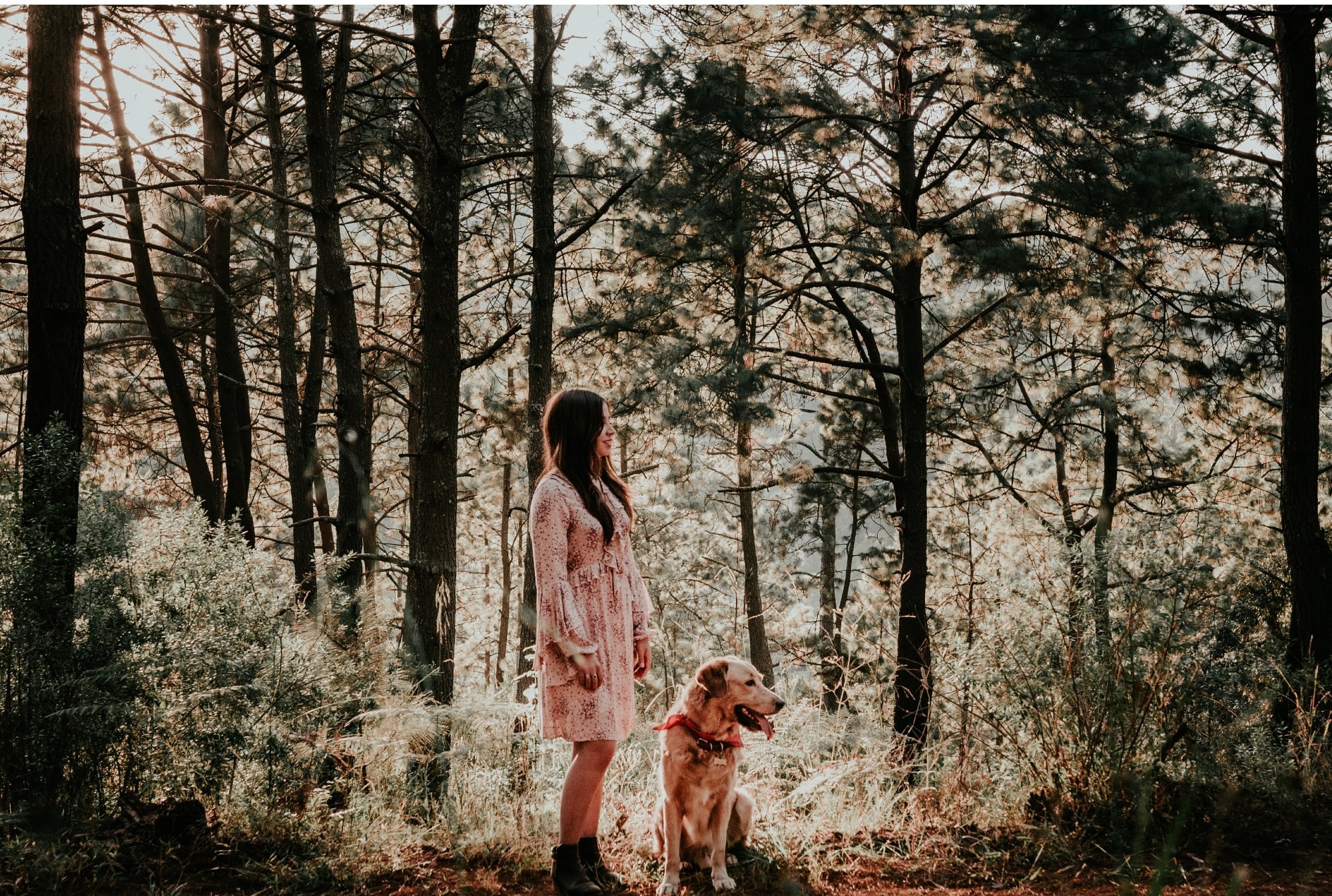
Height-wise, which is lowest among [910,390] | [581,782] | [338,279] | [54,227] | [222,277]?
[581,782]

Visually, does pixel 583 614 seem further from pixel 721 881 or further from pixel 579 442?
pixel 721 881

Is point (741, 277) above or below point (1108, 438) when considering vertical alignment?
above

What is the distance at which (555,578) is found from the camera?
322 centimetres

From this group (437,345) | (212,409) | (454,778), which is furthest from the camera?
(212,409)

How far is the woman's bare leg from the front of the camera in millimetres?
3273

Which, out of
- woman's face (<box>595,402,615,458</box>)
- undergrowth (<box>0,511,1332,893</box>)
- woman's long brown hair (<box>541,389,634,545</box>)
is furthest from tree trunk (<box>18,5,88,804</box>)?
woman's face (<box>595,402,615,458</box>)

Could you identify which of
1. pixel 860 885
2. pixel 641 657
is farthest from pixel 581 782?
pixel 860 885

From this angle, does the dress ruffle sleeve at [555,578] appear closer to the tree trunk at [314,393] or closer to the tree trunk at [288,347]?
the tree trunk at [314,393]

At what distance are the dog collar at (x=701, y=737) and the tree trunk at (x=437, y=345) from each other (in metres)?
2.48

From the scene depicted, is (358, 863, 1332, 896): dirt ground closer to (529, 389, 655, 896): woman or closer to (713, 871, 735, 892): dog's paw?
(713, 871, 735, 892): dog's paw

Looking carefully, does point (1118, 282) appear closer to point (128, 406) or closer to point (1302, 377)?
point (1302, 377)

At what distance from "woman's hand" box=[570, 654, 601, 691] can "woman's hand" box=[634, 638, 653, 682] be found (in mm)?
504

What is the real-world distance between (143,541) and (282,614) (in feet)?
2.73

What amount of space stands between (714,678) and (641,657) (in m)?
0.36
